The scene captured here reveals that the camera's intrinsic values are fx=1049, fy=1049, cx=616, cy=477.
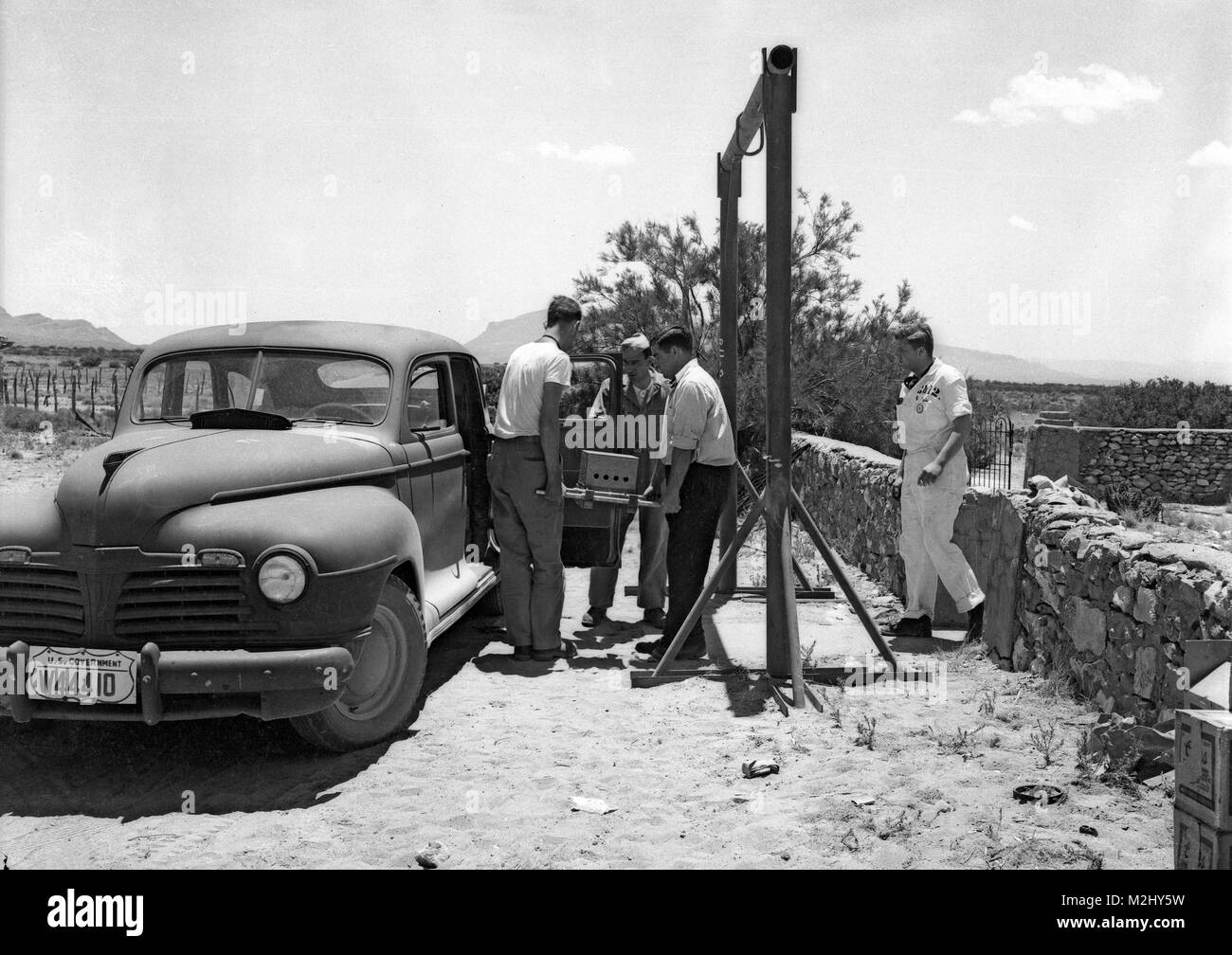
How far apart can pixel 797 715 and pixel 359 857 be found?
2322 mm

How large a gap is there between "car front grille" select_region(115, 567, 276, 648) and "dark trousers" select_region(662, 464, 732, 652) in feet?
8.33

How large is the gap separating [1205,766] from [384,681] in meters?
3.34

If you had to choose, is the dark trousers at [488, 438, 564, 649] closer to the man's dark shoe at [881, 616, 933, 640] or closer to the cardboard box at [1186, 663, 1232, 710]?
the man's dark shoe at [881, 616, 933, 640]

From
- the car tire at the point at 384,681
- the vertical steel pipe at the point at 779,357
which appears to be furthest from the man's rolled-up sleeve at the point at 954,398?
Result: the car tire at the point at 384,681

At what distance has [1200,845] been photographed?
2.60 m

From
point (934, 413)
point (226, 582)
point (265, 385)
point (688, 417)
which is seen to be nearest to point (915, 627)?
point (934, 413)

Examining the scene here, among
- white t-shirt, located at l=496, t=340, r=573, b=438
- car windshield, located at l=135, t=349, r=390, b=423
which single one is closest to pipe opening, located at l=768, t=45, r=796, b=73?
white t-shirt, located at l=496, t=340, r=573, b=438

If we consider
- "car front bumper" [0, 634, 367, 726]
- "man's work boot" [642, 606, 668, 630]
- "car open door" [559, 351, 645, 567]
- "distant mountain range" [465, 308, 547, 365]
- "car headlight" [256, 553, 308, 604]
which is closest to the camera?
"car front bumper" [0, 634, 367, 726]

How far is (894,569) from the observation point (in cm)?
816

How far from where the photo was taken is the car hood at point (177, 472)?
13.5 feet

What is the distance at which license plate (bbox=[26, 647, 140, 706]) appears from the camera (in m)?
3.93

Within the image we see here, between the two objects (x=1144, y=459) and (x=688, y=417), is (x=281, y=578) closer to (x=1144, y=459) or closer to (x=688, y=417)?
(x=688, y=417)

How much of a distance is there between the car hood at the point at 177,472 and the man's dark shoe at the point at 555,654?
1.81 m
